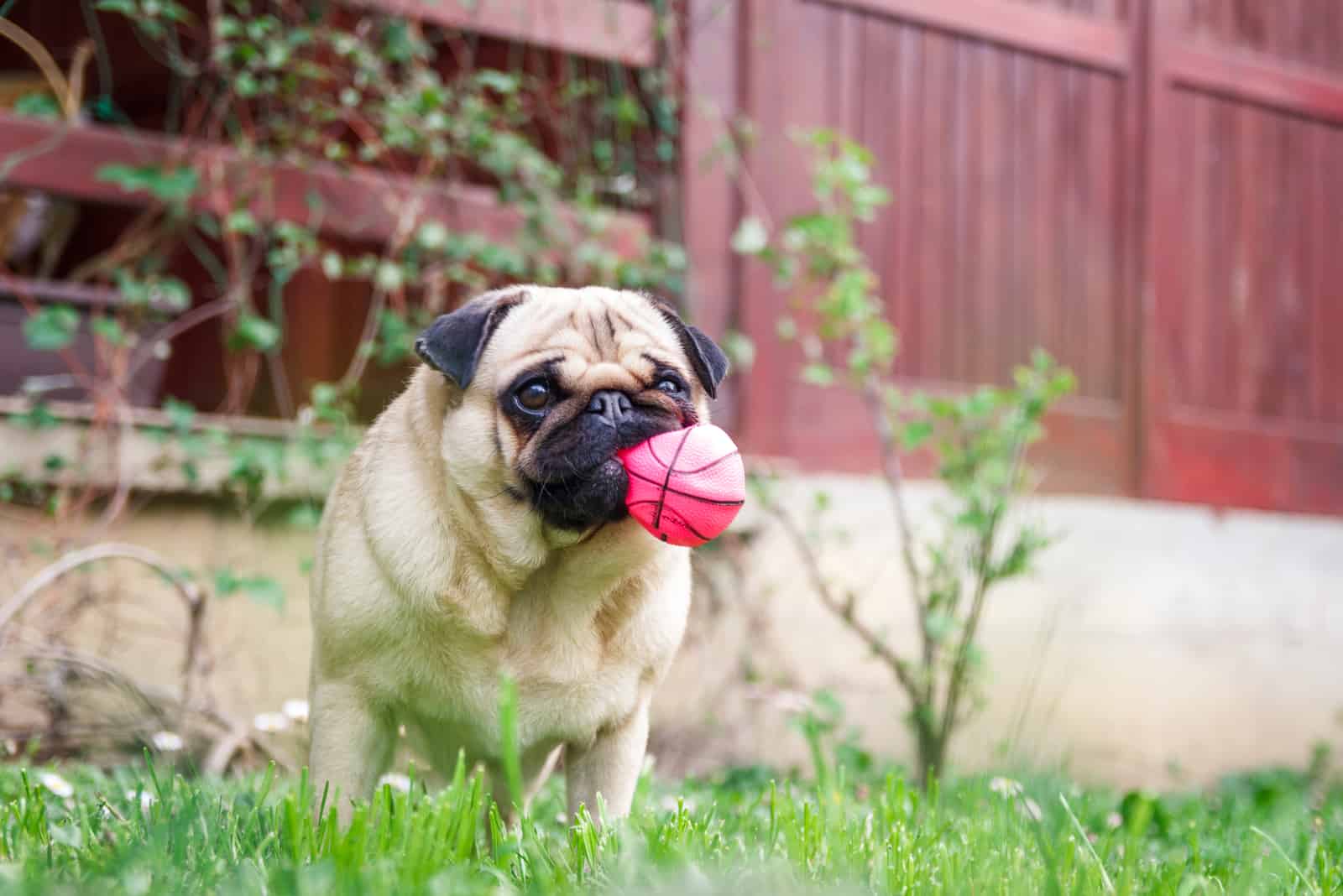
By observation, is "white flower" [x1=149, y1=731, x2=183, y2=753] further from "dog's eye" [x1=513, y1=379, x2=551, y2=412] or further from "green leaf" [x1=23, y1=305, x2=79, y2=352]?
"dog's eye" [x1=513, y1=379, x2=551, y2=412]

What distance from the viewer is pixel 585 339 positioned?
2695 millimetres

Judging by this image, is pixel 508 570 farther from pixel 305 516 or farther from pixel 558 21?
pixel 558 21

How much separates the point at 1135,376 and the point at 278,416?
4.10m

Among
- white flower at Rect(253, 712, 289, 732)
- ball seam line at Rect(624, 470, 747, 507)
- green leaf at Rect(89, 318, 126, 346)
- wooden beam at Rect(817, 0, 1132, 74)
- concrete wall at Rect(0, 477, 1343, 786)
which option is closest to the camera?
ball seam line at Rect(624, 470, 747, 507)

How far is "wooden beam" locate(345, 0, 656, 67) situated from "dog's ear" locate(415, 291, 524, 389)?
256cm

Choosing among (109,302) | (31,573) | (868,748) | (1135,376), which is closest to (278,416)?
(109,302)

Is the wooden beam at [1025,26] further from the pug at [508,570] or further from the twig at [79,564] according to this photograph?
the pug at [508,570]

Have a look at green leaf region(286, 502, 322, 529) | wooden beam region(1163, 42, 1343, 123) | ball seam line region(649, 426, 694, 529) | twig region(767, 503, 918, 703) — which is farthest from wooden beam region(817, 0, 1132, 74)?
ball seam line region(649, 426, 694, 529)

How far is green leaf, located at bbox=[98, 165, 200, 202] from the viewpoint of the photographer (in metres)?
4.35

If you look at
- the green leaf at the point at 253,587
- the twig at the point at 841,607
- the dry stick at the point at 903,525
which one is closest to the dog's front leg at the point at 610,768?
the green leaf at the point at 253,587

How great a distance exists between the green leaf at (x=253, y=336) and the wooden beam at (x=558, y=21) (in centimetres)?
120

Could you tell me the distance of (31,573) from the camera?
14.1 ft

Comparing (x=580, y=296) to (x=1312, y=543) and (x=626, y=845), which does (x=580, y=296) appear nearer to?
(x=626, y=845)

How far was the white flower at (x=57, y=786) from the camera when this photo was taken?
2.79 metres
